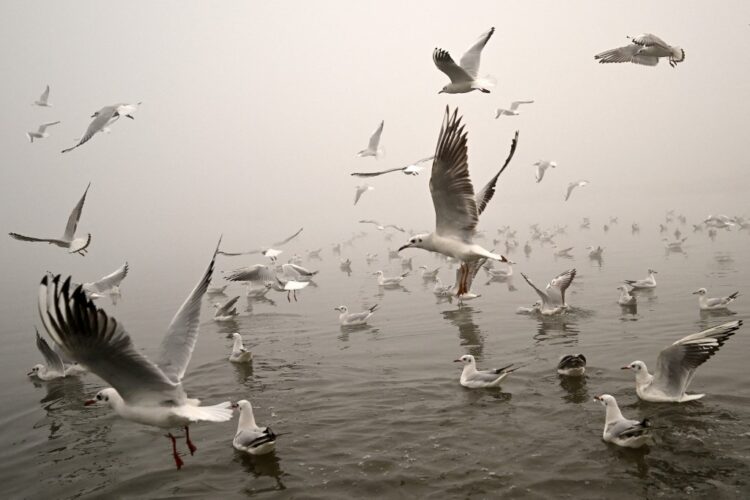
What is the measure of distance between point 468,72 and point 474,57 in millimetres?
483

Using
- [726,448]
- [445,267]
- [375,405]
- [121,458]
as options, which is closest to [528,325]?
[375,405]

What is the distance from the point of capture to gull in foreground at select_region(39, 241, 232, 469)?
16.7 feet

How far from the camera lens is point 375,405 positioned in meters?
9.38

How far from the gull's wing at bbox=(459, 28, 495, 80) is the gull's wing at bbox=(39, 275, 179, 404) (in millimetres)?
8534

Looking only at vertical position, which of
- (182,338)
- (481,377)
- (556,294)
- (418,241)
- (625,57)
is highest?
(625,57)

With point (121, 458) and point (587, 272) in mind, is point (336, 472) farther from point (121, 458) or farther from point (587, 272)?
point (587, 272)

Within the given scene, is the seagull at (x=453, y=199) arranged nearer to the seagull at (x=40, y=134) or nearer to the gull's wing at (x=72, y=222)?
the gull's wing at (x=72, y=222)

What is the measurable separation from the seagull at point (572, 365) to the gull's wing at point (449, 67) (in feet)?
19.0

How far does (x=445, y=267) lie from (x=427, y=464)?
20.0 metres

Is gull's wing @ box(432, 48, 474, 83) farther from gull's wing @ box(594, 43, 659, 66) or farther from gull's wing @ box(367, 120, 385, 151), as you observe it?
gull's wing @ box(367, 120, 385, 151)

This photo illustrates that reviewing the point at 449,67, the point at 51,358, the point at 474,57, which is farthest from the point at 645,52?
the point at 51,358

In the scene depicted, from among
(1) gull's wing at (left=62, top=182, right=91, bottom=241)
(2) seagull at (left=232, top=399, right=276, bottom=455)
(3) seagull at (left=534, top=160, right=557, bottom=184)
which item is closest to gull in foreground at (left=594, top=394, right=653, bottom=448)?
(2) seagull at (left=232, top=399, right=276, bottom=455)

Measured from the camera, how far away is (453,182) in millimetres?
7684

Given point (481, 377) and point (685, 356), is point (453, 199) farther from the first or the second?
point (685, 356)
